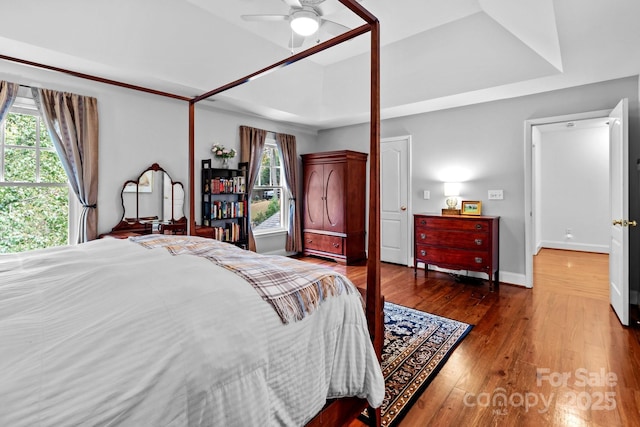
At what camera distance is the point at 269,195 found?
220 inches

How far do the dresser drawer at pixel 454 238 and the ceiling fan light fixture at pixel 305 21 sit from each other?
9.69ft

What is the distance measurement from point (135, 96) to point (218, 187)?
1461mm

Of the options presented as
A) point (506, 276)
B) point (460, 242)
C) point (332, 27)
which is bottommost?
point (506, 276)

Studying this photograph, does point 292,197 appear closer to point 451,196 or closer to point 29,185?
point 451,196

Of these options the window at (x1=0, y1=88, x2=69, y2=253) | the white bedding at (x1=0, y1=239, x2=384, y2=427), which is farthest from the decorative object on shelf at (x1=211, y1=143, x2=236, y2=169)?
the white bedding at (x1=0, y1=239, x2=384, y2=427)

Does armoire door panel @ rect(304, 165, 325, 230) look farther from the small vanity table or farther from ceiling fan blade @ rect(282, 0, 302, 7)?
ceiling fan blade @ rect(282, 0, 302, 7)

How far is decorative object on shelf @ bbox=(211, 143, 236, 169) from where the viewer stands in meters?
4.57

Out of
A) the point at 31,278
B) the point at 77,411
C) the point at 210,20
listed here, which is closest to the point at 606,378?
the point at 77,411

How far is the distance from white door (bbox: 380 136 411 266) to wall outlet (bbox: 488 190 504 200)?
1.20 meters

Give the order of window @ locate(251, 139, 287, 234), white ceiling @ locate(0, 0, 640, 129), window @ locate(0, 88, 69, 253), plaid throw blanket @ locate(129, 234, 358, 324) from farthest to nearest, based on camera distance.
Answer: window @ locate(251, 139, 287, 234) < window @ locate(0, 88, 69, 253) < white ceiling @ locate(0, 0, 640, 129) < plaid throw blanket @ locate(129, 234, 358, 324)

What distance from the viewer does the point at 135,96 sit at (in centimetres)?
380

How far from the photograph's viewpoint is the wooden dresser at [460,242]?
3967 millimetres

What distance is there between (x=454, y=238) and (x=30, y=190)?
482 centimetres

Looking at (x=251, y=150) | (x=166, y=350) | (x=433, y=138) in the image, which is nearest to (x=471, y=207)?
(x=433, y=138)
